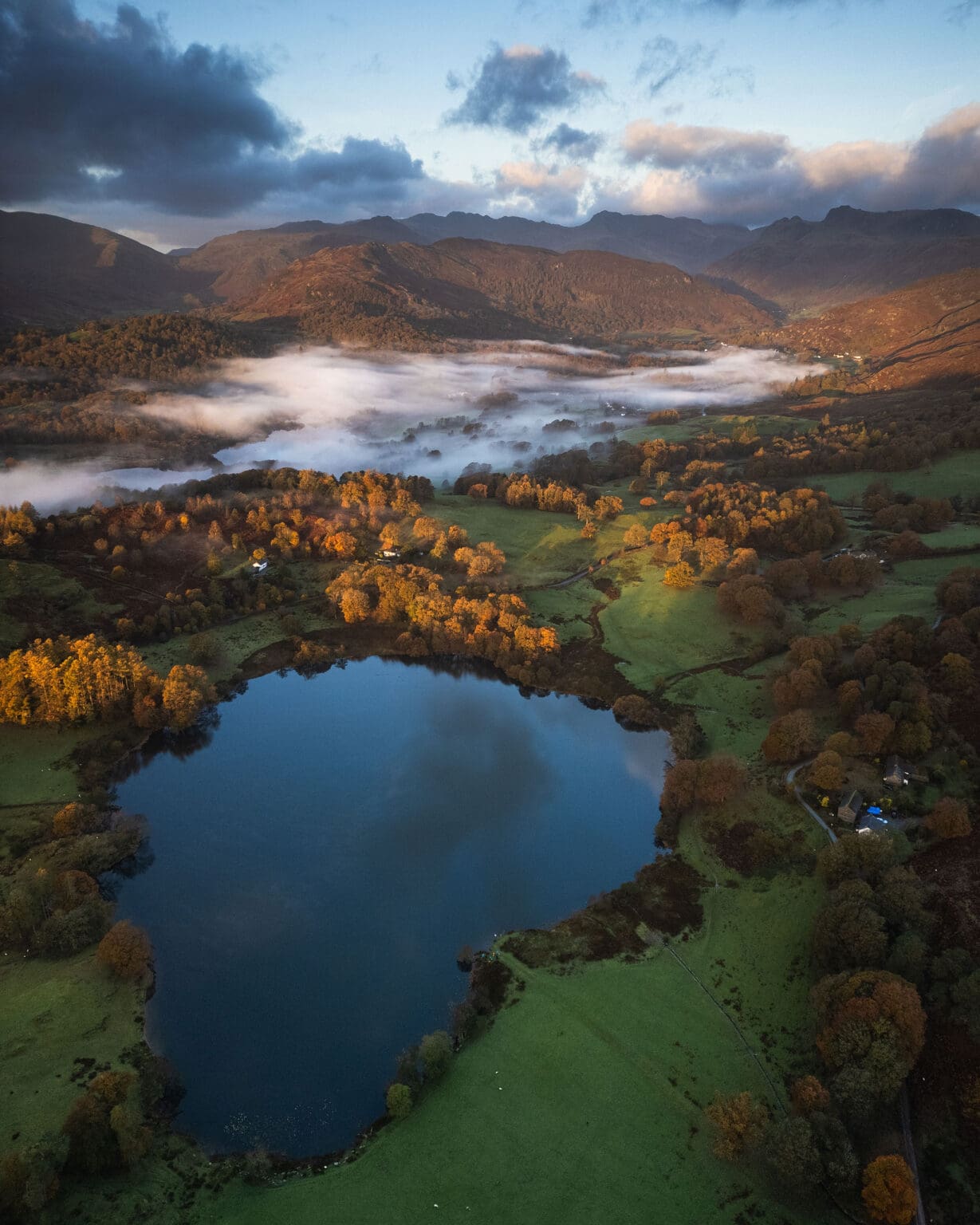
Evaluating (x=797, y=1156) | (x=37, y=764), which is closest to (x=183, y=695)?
(x=37, y=764)

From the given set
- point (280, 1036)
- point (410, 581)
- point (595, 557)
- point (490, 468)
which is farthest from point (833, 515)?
point (280, 1036)

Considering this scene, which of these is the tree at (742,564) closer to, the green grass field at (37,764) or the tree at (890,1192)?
the tree at (890,1192)

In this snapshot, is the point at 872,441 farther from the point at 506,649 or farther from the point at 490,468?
the point at 506,649

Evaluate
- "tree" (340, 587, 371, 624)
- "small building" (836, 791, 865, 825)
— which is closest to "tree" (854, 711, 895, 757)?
"small building" (836, 791, 865, 825)

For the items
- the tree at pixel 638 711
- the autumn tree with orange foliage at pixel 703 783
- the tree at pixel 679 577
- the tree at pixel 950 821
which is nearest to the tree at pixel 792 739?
the autumn tree with orange foliage at pixel 703 783

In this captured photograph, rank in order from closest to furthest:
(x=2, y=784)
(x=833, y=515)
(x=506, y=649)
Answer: (x=2, y=784), (x=506, y=649), (x=833, y=515)

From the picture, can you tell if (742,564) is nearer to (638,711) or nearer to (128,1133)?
(638,711)
